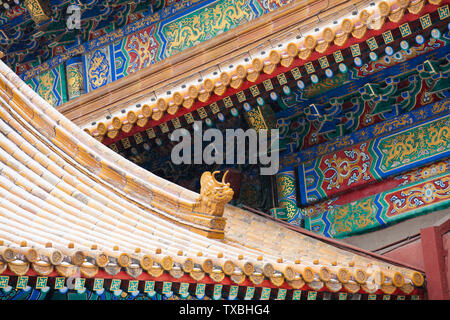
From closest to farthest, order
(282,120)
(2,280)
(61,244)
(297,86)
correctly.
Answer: (2,280) → (61,244) → (297,86) → (282,120)

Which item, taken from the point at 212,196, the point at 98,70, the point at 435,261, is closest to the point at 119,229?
the point at 212,196

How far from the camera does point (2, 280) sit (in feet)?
20.8

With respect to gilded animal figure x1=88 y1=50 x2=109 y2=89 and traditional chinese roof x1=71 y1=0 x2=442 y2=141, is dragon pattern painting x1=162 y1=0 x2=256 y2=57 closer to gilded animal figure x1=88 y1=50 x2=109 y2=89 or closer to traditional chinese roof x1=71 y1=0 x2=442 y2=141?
traditional chinese roof x1=71 y1=0 x2=442 y2=141

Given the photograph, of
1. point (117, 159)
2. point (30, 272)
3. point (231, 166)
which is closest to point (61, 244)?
point (30, 272)

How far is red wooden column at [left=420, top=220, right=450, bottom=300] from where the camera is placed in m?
8.41

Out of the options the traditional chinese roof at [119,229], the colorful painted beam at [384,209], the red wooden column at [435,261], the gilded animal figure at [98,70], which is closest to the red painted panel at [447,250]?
the red wooden column at [435,261]

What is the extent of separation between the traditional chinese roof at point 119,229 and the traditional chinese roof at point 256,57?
1.35m

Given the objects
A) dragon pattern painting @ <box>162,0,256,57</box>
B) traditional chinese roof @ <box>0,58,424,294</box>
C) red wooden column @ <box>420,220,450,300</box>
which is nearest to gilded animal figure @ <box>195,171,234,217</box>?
traditional chinese roof @ <box>0,58,424,294</box>

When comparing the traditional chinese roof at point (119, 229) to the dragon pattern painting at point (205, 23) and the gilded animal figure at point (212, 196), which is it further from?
the dragon pattern painting at point (205, 23)

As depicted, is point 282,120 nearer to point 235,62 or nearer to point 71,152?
point 235,62

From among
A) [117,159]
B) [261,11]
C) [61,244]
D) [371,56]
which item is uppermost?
[261,11]

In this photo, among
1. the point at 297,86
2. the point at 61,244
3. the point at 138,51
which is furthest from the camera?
the point at 138,51

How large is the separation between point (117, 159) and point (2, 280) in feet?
9.48

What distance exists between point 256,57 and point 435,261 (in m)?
2.57
